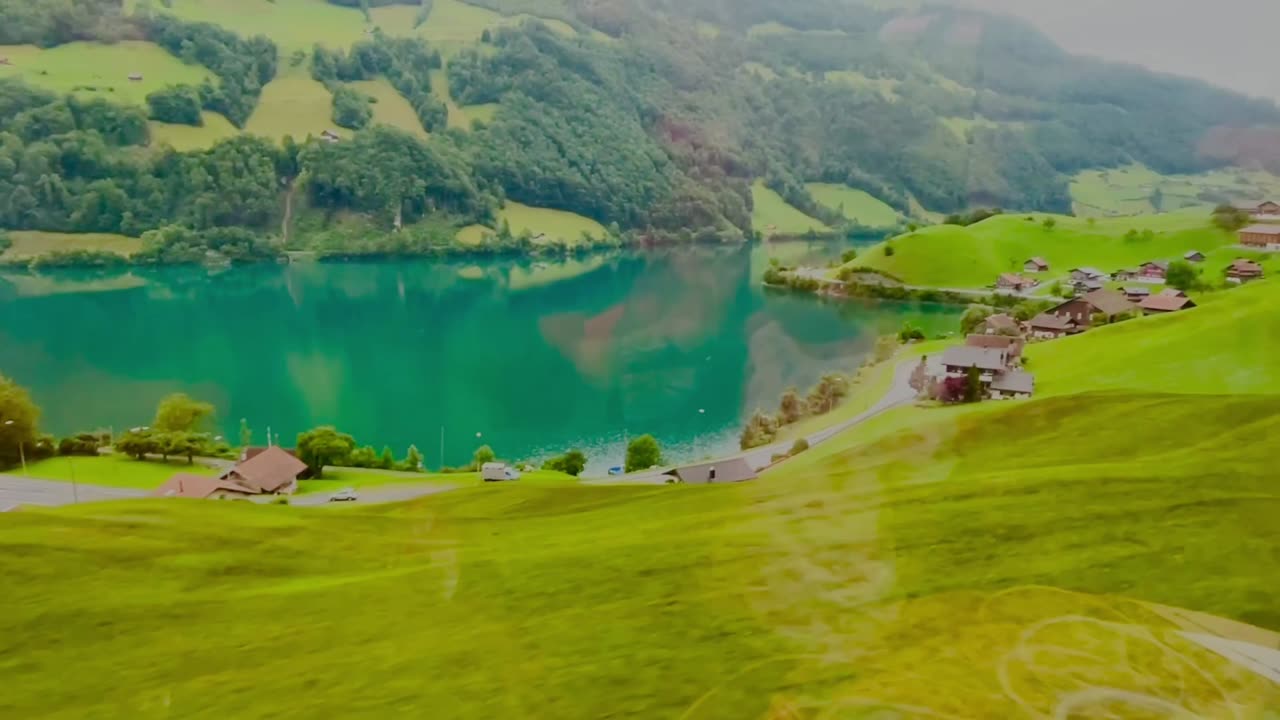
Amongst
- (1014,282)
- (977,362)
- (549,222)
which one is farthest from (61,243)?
(977,362)

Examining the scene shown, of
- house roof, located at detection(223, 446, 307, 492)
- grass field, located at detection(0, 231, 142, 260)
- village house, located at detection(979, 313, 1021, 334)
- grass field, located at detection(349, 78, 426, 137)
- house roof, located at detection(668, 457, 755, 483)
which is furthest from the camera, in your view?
grass field, located at detection(349, 78, 426, 137)

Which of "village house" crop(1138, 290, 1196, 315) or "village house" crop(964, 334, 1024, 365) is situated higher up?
"village house" crop(1138, 290, 1196, 315)

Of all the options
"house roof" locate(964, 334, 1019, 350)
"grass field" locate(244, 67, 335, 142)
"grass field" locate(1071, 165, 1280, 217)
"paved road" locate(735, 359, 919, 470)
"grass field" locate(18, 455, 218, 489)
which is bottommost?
"grass field" locate(18, 455, 218, 489)

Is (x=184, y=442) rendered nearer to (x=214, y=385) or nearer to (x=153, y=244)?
(x=214, y=385)

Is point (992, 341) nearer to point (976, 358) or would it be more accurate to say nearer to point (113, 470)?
point (976, 358)

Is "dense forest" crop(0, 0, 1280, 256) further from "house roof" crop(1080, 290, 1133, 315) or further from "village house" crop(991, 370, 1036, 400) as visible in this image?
"house roof" crop(1080, 290, 1133, 315)

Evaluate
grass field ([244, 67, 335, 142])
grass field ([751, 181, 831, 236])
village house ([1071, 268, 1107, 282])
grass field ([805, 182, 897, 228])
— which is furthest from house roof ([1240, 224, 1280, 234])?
grass field ([244, 67, 335, 142])

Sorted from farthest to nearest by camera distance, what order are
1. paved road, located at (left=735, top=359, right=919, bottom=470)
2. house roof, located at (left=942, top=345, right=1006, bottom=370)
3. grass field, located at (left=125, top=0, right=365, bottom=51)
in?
grass field, located at (left=125, top=0, right=365, bottom=51) < house roof, located at (left=942, top=345, right=1006, bottom=370) < paved road, located at (left=735, top=359, right=919, bottom=470)
